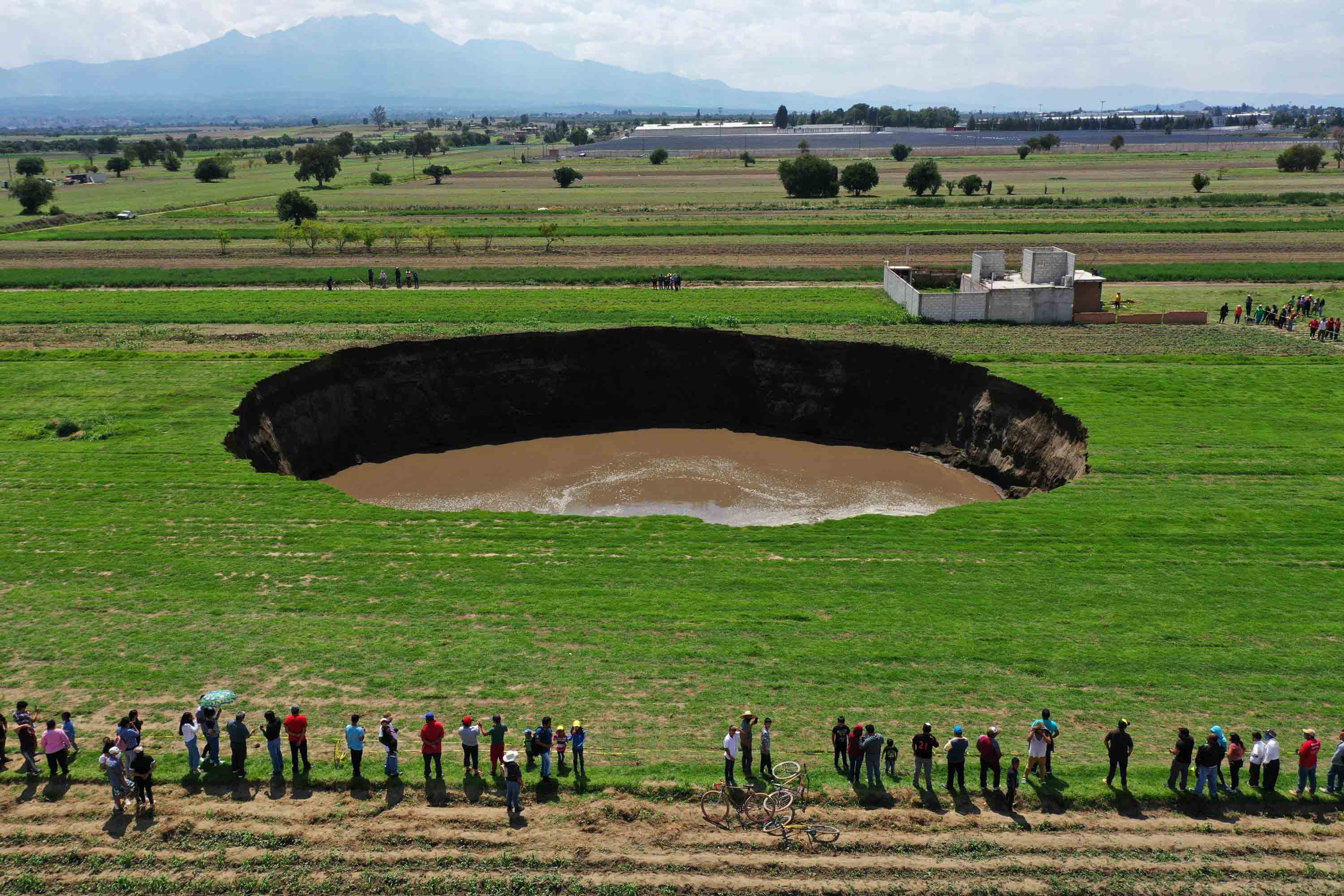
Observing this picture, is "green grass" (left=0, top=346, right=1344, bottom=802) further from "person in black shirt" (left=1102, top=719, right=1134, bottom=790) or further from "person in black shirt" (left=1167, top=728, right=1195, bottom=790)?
"person in black shirt" (left=1102, top=719, right=1134, bottom=790)

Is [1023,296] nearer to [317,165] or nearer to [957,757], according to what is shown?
[957,757]

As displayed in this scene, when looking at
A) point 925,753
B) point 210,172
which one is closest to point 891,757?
point 925,753

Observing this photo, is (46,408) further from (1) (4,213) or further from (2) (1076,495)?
(1) (4,213)

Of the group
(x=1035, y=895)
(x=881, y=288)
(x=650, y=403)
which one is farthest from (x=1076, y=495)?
(x=881, y=288)

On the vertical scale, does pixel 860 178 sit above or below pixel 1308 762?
above

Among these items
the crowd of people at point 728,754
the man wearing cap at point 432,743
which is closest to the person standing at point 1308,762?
the crowd of people at point 728,754

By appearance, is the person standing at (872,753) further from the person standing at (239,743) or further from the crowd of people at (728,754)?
the person standing at (239,743)

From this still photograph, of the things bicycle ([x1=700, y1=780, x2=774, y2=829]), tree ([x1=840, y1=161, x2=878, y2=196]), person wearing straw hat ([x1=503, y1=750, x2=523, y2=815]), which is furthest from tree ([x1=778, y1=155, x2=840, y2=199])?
person wearing straw hat ([x1=503, y1=750, x2=523, y2=815])
